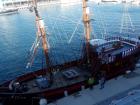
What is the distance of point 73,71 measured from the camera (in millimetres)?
30922

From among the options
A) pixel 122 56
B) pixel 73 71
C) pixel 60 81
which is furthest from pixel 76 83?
pixel 122 56

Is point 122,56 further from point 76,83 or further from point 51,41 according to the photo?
point 51,41

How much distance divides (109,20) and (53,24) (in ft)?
53.2

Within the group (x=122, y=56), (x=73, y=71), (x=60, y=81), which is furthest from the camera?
(x=122, y=56)

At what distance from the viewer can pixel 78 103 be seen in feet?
84.3

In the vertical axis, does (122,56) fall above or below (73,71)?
above

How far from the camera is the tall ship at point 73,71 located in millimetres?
28031

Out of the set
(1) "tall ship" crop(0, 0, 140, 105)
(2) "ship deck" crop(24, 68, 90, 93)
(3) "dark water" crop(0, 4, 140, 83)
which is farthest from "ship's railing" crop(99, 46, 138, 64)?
(3) "dark water" crop(0, 4, 140, 83)

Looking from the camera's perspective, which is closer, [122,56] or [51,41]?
[122,56]

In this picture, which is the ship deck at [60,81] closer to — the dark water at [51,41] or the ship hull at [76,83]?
the ship hull at [76,83]

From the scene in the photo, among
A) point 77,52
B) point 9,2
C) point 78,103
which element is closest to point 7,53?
point 77,52

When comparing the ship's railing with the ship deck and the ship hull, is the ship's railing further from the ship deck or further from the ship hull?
the ship deck

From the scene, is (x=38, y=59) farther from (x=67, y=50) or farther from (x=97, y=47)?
(x=97, y=47)

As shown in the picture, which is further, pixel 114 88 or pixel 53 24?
pixel 53 24
